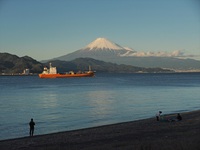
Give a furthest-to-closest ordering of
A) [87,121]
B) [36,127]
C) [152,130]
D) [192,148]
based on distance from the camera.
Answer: [87,121]
[36,127]
[152,130]
[192,148]

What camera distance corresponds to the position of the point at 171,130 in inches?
482

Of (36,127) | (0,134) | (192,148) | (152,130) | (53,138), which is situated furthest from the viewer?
(36,127)

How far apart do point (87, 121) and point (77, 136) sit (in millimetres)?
5608

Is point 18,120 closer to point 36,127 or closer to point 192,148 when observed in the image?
point 36,127

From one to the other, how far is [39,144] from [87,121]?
7062 millimetres

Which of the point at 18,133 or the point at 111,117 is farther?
the point at 111,117

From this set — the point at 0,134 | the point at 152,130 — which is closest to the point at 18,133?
the point at 0,134

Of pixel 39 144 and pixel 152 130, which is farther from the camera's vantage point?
pixel 152 130

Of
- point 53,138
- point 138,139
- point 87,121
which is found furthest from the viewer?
point 87,121

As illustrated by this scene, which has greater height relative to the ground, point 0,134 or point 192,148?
point 192,148

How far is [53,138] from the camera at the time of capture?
11.6 m

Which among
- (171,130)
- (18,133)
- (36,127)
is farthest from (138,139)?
(36,127)

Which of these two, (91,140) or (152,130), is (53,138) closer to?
(91,140)

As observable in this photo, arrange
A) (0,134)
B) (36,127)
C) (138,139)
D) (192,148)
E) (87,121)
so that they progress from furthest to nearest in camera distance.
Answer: (87,121) → (36,127) → (0,134) → (138,139) → (192,148)
